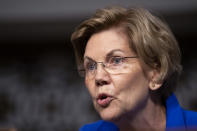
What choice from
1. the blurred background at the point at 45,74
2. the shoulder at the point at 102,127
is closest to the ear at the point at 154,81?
the shoulder at the point at 102,127

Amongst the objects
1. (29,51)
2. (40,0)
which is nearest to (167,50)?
(40,0)

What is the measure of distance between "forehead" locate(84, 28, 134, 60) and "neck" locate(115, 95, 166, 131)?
31 centimetres

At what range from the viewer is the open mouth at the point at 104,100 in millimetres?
1446

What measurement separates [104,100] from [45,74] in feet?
9.74

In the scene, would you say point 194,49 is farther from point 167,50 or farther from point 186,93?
point 167,50

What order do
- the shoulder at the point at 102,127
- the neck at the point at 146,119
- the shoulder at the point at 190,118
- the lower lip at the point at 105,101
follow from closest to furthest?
the lower lip at the point at 105,101, the neck at the point at 146,119, the shoulder at the point at 190,118, the shoulder at the point at 102,127

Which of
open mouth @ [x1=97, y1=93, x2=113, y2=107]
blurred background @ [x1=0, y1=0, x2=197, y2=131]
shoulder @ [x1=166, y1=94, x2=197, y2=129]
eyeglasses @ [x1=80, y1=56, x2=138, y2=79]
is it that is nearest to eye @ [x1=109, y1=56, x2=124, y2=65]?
eyeglasses @ [x1=80, y1=56, x2=138, y2=79]

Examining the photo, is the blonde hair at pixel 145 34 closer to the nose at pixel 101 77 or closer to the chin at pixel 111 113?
the nose at pixel 101 77

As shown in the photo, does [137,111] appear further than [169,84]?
No

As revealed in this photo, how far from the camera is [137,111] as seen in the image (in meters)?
1.56

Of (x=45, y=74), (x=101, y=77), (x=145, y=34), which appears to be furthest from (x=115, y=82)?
(x=45, y=74)

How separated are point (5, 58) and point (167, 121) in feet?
10.7

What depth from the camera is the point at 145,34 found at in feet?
5.09

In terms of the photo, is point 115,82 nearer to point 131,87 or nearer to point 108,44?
point 131,87
